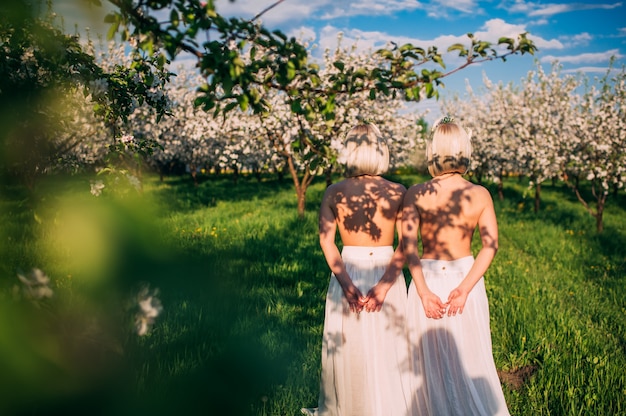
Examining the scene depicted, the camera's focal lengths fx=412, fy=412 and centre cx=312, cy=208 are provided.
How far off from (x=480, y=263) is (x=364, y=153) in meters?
1.16

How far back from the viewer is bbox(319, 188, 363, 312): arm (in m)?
3.10

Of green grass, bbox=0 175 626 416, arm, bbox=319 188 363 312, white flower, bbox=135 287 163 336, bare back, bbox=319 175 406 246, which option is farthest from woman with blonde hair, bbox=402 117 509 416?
white flower, bbox=135 287 163 336

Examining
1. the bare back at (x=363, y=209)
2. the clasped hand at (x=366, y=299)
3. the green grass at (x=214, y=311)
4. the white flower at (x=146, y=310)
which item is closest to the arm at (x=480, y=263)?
the clasped hand at (x=366, y=299)

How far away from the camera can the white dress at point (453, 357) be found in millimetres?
3098

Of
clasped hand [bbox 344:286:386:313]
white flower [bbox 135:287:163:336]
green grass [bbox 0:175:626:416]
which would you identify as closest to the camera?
green grass [bbox 0:175:626:416]

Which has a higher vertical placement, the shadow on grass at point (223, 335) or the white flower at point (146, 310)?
the white flower at point (146, 310)

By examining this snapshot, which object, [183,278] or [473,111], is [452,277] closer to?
[183,278]

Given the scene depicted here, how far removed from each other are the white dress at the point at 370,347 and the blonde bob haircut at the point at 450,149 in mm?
758

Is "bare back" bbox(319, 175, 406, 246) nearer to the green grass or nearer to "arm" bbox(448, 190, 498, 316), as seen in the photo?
"arm" bbox(448, 190, 498, 316)

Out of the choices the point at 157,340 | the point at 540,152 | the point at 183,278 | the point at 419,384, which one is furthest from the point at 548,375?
the point at 540,152

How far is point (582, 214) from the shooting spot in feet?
50.0

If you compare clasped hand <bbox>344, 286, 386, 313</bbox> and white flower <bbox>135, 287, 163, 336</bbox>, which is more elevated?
white flower <bbox>135, 287, 163, 336</bbox>

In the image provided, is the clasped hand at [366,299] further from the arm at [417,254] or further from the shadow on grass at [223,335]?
the shadow on grass at [223,335]

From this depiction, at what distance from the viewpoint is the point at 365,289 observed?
318 centimetres
